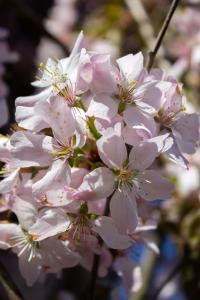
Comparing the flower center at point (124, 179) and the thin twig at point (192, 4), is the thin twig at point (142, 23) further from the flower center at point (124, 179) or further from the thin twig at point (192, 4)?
the flower center at point (124, 179)

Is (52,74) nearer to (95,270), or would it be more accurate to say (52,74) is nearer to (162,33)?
(162,33)

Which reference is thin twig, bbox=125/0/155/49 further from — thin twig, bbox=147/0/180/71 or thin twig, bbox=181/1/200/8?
thin twig, bbox=147/0/180/71

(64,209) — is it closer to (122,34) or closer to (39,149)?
(39,149)

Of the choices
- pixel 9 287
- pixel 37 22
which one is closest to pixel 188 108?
pixel 9 287

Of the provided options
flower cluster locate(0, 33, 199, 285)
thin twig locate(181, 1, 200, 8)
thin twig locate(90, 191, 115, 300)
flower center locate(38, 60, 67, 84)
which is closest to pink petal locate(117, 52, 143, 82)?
flower cluster locate(0, 33, 199, 285)

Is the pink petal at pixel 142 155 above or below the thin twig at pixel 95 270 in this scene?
above

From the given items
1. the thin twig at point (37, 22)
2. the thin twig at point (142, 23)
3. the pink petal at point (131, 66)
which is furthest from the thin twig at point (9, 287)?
the thin twig at point (142, 23)
